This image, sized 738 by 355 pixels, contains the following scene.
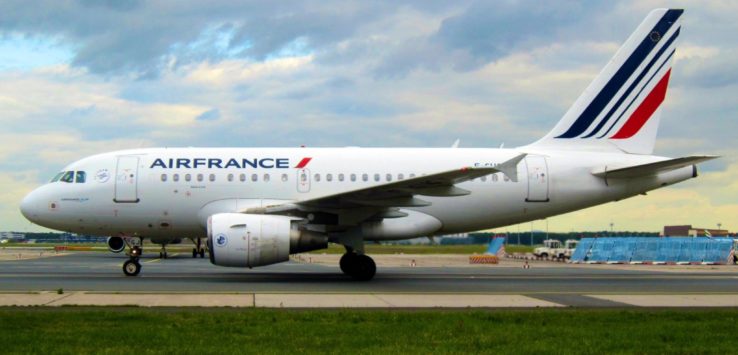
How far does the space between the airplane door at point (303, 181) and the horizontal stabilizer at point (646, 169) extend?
791cm

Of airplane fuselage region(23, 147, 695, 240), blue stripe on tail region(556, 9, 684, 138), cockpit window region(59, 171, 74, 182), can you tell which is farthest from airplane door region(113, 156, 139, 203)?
blue stripe on tail region(556, 9, 684, 138)

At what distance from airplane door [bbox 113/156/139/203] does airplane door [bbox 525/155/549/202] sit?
34.8 feet

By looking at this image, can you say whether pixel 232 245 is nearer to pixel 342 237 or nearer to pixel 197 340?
pixel 342 237

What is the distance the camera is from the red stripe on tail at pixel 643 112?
23922 millimetres

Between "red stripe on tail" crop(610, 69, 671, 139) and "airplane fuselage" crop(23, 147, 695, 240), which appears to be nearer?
"airplane fuselage" crop(23, 147, 695, 240)

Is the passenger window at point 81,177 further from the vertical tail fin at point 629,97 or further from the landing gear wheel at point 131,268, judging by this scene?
the vertical tail fin at point 629,97

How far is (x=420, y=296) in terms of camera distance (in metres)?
16.5

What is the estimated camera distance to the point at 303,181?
22.3 meters

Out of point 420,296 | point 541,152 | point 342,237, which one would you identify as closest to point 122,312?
point 420,296

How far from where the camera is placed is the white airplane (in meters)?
22.2

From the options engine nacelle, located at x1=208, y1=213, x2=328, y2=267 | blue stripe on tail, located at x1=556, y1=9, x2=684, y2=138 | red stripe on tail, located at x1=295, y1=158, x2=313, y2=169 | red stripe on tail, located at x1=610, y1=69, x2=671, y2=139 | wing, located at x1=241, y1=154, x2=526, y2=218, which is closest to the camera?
wing, located at x1=241, y1=154, x2=526, y2=218

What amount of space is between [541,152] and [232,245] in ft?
31.2

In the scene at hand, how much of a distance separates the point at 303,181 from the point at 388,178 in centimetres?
230

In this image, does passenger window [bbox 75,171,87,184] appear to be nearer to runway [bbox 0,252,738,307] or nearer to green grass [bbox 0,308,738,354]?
runway [bbox 0,252,738,307]
